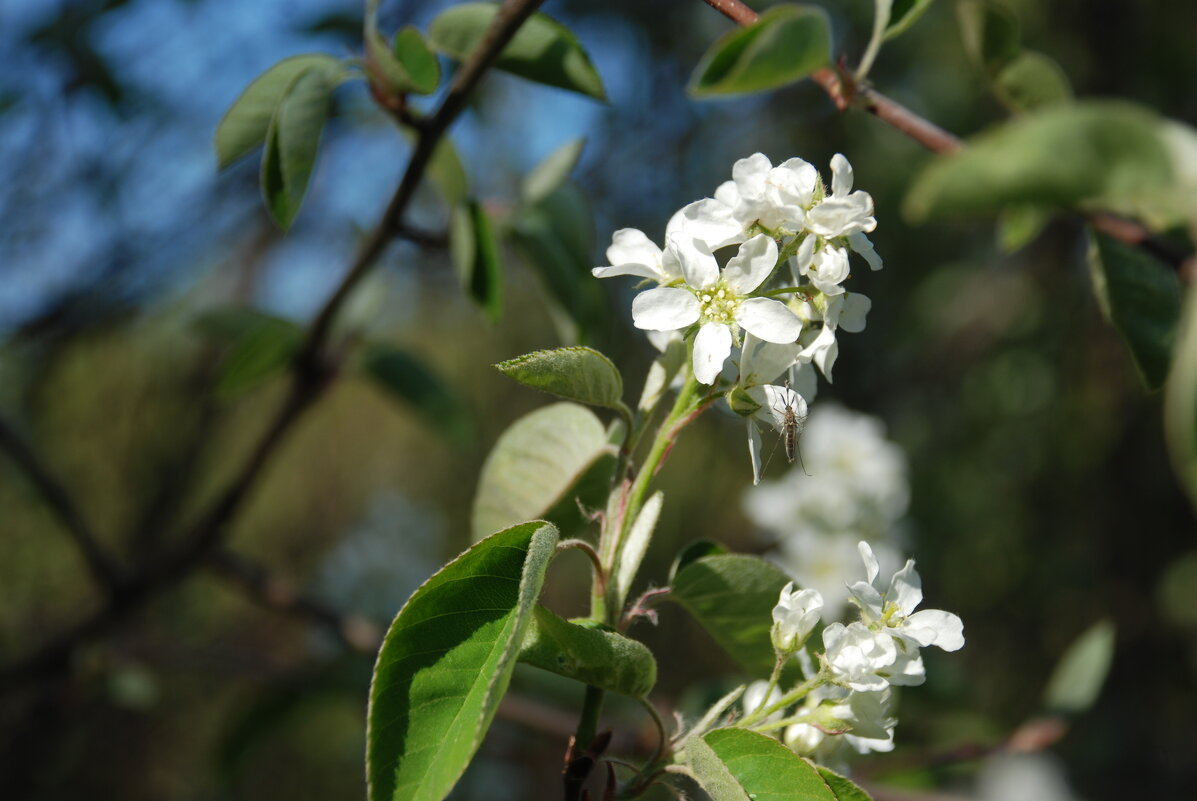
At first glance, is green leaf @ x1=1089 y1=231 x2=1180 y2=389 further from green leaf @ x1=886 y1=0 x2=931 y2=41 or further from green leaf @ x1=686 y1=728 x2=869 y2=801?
green leaf @ x1=686 y1=728 x2=869 y2=801

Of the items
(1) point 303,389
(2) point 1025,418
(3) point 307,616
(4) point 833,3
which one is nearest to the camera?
(1) point 303,389

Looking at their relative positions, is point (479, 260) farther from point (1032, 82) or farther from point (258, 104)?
point (1032, 82)

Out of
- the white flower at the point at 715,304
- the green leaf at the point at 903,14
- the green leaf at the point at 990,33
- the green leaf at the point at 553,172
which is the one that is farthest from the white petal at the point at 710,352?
the green leaf at the point at 553,172

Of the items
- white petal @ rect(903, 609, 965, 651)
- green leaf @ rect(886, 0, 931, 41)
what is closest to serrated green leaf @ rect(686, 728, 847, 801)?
white petal @ rect(903, 609, 965, 651)

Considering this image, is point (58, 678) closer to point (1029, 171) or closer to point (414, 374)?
point (414, 374)

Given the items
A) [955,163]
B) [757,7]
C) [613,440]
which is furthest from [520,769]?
[955,163]

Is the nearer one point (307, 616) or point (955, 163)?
point (955, 163)

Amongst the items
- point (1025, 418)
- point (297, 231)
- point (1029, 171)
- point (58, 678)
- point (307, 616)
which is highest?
point (1029, 171)

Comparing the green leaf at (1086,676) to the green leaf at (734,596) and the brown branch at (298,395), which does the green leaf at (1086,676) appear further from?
the brown branch at (298,395)
